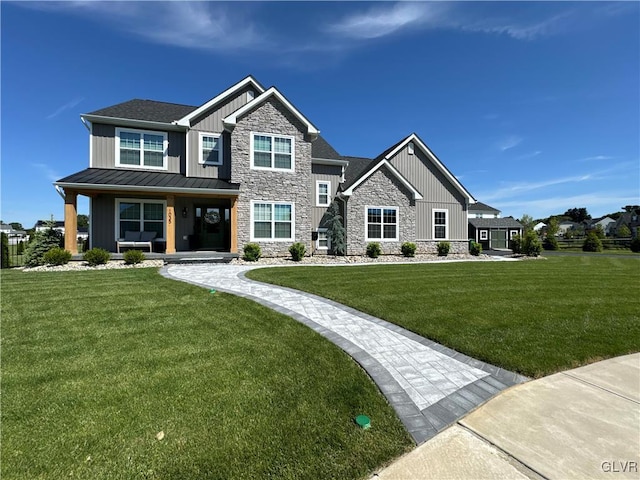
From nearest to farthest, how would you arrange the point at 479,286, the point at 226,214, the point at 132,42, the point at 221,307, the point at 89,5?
the point at 221,307
the point at 479,286
the point at 89,5
the point at 132,42
the point at 226,214

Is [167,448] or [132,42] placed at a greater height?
[132,42]

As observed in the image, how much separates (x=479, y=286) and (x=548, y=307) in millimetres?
2298

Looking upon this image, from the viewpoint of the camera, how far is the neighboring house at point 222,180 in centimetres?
1413

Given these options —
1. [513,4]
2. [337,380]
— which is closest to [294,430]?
[337,380]

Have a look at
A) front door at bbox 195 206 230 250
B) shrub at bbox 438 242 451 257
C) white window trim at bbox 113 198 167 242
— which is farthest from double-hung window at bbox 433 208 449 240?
white window trim at bbox 113 198 167 242

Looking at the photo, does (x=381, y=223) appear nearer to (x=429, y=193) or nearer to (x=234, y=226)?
(x=429, y=193)

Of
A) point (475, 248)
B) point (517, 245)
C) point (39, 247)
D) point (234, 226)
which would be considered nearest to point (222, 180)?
point (234, 226)

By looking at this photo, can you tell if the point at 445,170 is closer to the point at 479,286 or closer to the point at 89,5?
the point at 479,286

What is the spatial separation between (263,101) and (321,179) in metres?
5.94

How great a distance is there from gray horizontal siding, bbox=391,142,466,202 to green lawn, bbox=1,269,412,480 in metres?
16.7

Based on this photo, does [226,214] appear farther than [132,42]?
Yes

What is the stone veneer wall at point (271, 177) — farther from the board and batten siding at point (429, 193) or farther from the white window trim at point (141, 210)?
the board and batten siding at point (429, 193)

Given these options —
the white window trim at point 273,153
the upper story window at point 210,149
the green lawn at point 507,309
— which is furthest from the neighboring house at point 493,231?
the upper story window at point 210,149

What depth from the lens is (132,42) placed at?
11.9m
